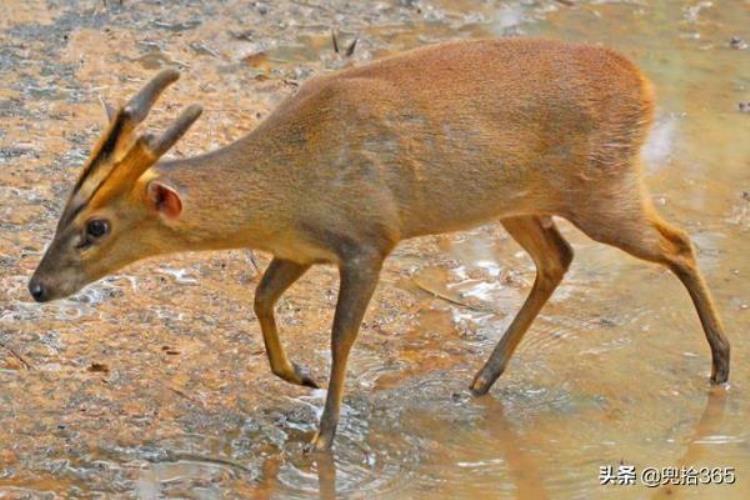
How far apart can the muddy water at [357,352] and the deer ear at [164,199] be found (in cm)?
93

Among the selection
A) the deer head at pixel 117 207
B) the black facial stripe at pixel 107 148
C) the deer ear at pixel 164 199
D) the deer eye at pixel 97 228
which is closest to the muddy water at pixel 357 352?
the deer head at pixel 117 207

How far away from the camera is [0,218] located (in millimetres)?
7910

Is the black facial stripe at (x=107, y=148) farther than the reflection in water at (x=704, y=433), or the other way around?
the reflection in water at (x=704, y=433)

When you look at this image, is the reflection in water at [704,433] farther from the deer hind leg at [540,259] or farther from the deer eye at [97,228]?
the deer eye at [97,228]

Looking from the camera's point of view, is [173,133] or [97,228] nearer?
[173,133]

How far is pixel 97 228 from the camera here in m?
5.96

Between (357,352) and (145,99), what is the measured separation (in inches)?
72.6

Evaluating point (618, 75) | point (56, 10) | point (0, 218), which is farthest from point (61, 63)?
point (618, 75)

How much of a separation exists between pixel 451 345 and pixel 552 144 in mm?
1258

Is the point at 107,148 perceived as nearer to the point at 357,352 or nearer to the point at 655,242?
the point at 357,352

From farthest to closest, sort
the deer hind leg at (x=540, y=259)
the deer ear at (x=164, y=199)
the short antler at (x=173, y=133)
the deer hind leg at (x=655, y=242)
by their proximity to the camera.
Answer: the deer hind leg at (x=540, y=259) → the deer hind leg at (x=655, y=242) → the deer ear at (x=164, y=199) → the short antler at (x=173, y=133)

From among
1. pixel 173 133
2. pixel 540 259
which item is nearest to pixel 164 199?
pixel 173 133

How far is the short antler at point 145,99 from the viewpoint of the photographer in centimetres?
575

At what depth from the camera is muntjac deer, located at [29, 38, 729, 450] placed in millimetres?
6012
